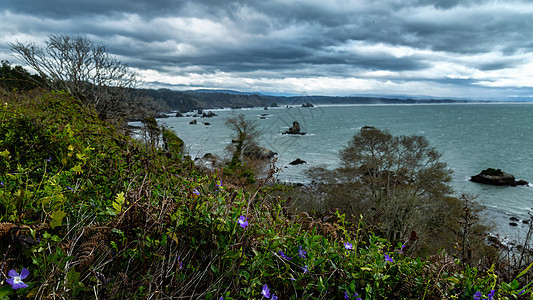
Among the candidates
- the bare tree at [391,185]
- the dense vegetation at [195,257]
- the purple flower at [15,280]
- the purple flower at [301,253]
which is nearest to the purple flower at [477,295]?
the dense vegetation at [195,257]

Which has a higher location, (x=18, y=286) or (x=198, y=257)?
(x=18, y=286)

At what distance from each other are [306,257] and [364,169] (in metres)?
27.1

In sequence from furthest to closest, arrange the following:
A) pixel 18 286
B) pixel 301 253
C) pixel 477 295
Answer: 1. pixel 301 253
2. pixel 477 295
3. pixel 18 286

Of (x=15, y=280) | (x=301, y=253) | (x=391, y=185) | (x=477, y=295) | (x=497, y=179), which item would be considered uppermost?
(x=15, y=280)

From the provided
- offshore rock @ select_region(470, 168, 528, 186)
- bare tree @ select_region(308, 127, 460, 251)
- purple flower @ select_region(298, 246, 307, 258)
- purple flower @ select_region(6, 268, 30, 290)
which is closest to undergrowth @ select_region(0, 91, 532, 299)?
purple flower @ select_region(298, 246, 307, 258)

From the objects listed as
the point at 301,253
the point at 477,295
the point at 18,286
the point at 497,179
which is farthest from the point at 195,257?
the point at 497,179

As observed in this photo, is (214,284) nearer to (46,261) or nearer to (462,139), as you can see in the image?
(46,261)

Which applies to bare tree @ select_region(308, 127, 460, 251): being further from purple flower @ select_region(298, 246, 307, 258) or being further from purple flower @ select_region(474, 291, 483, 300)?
purple flower @ select_region(298, 246, 307, 258)

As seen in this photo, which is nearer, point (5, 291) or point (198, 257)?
point (5, 291)

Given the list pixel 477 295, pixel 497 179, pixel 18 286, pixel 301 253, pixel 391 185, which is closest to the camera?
pixel 18 286

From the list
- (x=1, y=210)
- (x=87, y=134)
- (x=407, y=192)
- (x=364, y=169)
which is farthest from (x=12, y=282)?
(x=364, y=169)

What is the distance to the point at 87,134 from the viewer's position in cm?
275

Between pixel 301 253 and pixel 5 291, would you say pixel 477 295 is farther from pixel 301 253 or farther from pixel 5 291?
pixel 5 291

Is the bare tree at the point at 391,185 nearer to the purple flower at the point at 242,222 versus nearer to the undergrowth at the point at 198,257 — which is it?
the undergrowth at the point at 198,257
